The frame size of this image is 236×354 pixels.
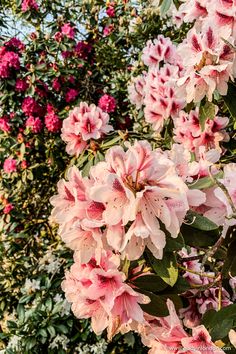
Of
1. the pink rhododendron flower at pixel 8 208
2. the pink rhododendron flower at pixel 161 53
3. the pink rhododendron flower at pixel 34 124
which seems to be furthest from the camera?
the pink rhododendron flower at pixel 34 124

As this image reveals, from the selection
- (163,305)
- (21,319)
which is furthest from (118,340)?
(163,305)

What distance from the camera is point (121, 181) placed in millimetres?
927

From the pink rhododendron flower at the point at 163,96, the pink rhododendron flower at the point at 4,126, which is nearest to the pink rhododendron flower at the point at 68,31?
the pink rhododendron flower at the point at 4,126

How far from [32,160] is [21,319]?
1.43 m

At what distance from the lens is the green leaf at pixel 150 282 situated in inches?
44.9

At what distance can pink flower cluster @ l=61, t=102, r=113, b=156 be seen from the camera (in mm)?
2412

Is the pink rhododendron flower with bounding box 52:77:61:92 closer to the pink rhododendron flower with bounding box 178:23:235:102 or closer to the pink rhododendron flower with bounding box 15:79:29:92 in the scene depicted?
the pink rhododendron flower with bounding box 15:79:29:92

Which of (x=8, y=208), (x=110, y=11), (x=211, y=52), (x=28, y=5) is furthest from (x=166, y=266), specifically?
(x=110, y=11)

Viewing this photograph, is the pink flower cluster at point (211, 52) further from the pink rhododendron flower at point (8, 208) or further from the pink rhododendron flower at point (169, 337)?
the pink rhododendron flower at point (8, 208)

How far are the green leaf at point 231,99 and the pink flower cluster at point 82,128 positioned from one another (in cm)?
89

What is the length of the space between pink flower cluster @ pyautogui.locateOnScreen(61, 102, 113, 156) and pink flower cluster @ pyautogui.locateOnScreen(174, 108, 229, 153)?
0.46m

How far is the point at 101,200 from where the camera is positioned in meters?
0.94

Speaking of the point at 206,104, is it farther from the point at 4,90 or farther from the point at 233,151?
the point at 4,90

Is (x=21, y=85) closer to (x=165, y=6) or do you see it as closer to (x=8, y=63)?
(x=8, y=63)
